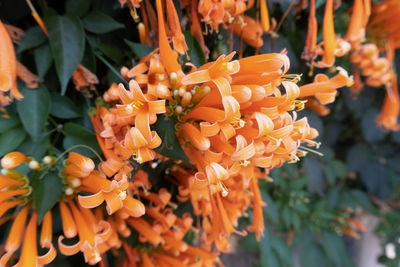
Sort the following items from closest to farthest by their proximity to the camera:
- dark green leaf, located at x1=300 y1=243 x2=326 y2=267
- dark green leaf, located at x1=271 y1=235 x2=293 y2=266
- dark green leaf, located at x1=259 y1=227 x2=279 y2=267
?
dark green leaf, located at x1=259 y1=227 x2=279 y2=267 < dark green leaf, located at x1=271 y1=235 x2=293 y2=266 < dark green leaf, located at x1=300 y1=243 x2=326 y2=267

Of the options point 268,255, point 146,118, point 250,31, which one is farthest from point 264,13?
point 268,255

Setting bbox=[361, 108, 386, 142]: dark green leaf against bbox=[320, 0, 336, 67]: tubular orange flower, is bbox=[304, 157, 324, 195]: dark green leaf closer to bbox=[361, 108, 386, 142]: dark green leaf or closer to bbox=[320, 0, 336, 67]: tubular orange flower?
bbox=[361, 108, 386, 142]: dark green leaf

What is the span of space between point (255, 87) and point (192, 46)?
124 millimetres

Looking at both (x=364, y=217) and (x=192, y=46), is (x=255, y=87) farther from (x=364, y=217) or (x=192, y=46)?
(x=364, y=217)

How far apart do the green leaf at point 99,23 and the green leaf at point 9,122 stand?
0.52ft

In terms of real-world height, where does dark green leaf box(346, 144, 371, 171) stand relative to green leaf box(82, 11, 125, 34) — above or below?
below

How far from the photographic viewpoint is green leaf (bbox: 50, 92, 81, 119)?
15.9 inches

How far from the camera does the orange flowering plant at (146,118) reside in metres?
0.28

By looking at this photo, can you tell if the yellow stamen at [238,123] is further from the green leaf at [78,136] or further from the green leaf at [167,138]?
the green leaf at [78,136]

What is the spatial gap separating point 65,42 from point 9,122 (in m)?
0.13

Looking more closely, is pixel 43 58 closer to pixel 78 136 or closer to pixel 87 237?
pixel 78 136

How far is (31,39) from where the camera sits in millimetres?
374

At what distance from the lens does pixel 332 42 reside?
1.30ft

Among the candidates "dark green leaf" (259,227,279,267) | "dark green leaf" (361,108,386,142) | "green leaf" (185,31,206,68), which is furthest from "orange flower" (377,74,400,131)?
"green leaf" (185,31,206,68)
